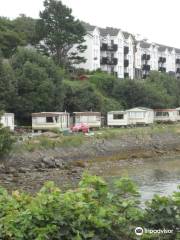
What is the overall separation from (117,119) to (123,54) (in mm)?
48066

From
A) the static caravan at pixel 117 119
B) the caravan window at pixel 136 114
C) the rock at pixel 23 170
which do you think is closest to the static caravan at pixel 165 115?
the caravan window at pixel 136 114

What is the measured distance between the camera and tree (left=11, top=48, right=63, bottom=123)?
2395 inches

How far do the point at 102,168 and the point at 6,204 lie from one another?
107 ft

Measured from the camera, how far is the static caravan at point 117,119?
67.8 meters

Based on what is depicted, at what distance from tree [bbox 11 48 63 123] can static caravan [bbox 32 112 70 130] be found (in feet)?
6.38

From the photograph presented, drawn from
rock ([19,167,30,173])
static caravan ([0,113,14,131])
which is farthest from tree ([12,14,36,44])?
rock ([19,167,30,173])

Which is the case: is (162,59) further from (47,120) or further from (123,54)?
(47,120)

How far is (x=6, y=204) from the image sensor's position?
10109mm

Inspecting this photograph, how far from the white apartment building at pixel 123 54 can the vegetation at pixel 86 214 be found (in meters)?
88.2

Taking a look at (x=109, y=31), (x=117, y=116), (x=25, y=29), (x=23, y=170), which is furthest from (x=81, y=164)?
(x=109, y=31)

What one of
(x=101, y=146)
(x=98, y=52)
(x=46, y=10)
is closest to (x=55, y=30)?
(x=46, y=10)

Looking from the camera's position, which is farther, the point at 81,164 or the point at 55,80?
the point at 55,80

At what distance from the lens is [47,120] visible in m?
60.5
